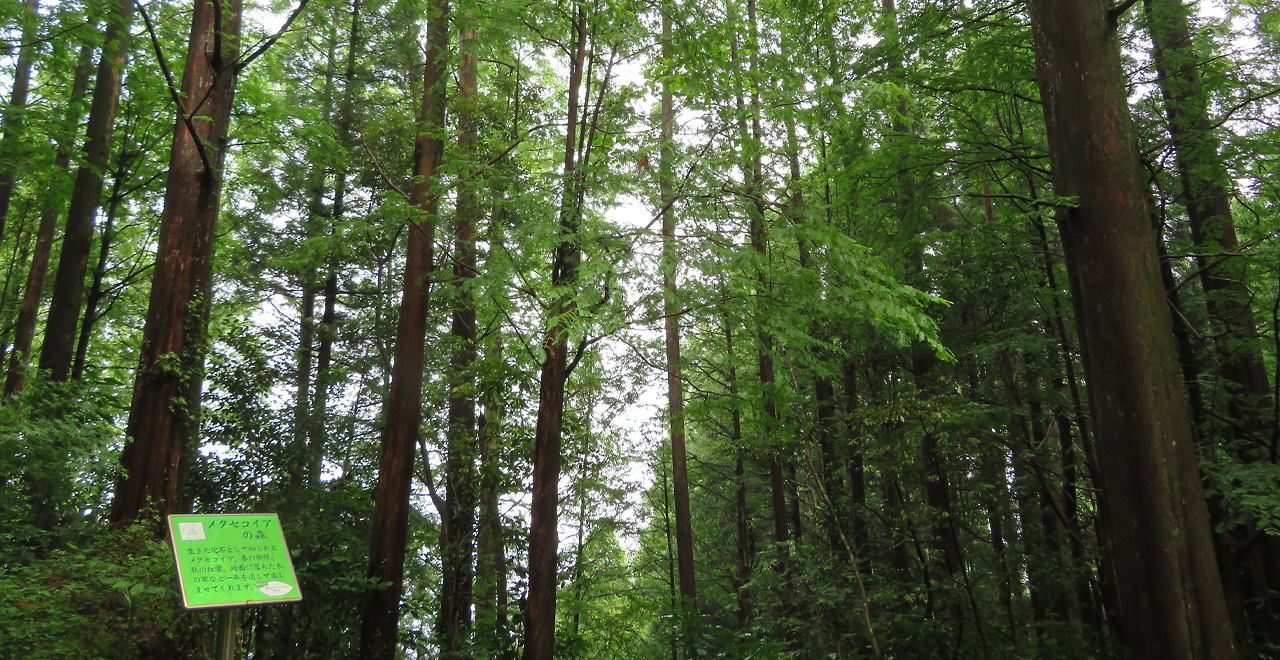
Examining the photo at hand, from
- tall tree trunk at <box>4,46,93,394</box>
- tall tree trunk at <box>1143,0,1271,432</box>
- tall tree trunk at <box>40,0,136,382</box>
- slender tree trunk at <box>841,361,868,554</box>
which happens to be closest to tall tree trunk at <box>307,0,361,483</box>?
tall tree trunk at <box>40,0,136,382</box>

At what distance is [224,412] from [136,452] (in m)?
3.10

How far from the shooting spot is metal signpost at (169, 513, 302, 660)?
3562 millimetres

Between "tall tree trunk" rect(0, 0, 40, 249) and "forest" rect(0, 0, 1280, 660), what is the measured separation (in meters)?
0.10

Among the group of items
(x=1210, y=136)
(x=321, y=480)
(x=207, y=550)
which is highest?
(x=1210, y=136)

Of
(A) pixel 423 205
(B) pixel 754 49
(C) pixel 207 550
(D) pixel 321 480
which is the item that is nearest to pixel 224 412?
(D) pixel 321 480

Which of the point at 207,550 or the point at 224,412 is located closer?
the point at 207,550

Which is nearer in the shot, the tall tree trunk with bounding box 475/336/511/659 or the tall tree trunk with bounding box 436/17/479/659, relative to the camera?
the tall tree trunk with bounding box 436/17/479/659

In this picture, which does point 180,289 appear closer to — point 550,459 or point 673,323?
point 550,459

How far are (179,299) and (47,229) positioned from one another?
10.2 metres

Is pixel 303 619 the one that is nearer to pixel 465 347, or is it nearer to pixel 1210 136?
pixel 465 347

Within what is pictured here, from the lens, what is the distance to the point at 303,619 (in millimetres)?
6633

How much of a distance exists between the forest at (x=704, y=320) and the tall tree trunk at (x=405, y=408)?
5 centimetres

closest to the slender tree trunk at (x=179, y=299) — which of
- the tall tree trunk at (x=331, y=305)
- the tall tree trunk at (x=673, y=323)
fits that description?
the tall tree trunk at (x=331, y=305)

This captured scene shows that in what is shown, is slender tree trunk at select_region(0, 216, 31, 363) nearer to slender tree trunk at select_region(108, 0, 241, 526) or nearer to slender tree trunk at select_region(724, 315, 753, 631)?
slender tree trunk at select_region(108, 0, 241, 526)
